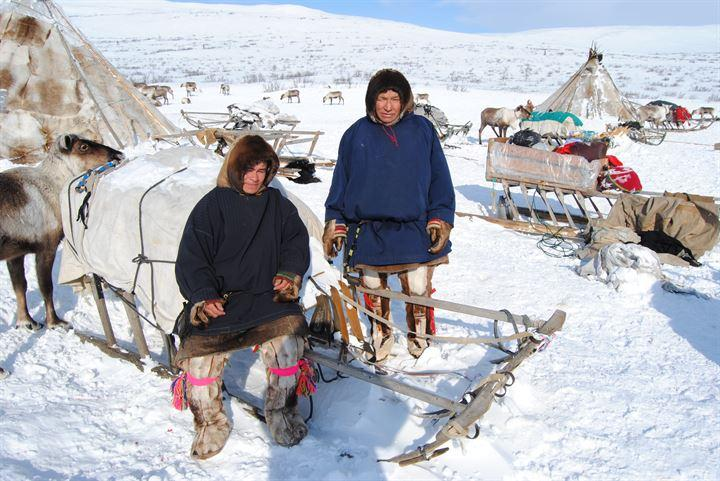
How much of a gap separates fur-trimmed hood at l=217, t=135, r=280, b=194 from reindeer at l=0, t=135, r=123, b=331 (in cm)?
167

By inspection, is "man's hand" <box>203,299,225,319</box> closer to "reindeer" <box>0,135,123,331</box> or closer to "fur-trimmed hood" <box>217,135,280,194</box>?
"fur-trimmed hood" <box>217,135,280,194</box>

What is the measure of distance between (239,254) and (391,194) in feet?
2.72

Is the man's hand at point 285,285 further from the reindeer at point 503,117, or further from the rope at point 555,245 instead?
the reindeer at point 503,117

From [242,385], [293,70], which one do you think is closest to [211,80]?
[293,70]

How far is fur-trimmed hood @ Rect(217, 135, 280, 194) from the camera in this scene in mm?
2291

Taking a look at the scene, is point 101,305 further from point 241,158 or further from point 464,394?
point 464,394

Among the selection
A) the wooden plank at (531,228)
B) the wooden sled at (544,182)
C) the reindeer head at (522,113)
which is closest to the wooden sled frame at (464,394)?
the wooden plank at (531,228)

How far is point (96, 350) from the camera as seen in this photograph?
3.32 m

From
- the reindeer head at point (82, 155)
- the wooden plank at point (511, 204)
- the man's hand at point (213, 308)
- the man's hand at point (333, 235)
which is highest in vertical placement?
the reindeer head at point (82, 155)

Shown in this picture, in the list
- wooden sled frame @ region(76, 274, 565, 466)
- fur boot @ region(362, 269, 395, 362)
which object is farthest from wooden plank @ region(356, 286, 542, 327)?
fur boot @ region(362, 269, 395, 362)

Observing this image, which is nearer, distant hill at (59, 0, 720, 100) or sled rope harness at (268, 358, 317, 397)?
sled rope harness at (268, 358, 317, 397)

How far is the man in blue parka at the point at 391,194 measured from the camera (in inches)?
101

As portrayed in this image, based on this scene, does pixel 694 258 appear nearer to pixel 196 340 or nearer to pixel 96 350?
pixel 196 340

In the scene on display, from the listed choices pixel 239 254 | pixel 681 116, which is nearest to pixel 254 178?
pixel 239 254
